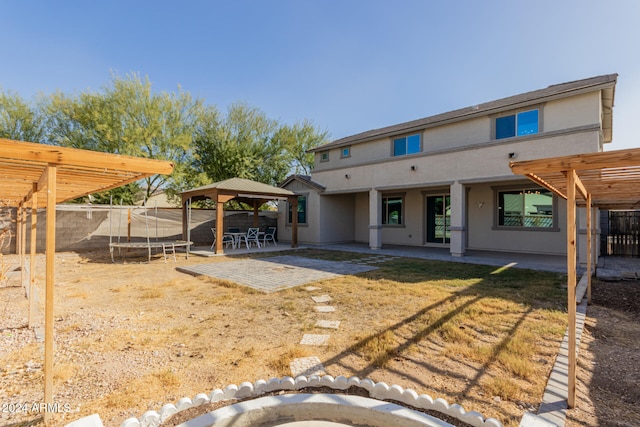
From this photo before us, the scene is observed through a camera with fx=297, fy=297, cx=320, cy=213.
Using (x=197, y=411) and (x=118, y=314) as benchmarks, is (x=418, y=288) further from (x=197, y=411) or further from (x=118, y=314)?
(x=118, y=314)

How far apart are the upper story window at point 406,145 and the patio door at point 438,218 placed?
2432 millimetres

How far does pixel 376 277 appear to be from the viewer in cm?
737

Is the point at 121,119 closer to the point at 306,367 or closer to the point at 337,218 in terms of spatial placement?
the point at 337,218

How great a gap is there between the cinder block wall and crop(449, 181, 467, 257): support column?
10.6 metres

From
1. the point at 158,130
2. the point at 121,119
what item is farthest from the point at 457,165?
the point at 121,119

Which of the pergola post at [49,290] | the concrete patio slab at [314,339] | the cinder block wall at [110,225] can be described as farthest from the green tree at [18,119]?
the concrete patio slab at [314,339]

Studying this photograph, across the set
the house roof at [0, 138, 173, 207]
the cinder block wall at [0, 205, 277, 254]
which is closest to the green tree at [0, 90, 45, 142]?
the cinder block wall at [0, 205, 277, 254]

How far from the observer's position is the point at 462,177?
1054 cm

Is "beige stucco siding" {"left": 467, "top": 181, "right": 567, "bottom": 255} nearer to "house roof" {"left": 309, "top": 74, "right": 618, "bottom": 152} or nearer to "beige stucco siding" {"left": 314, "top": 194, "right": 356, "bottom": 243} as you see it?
"house roof" {"left": 309, "top": 74, "right": 618, "bottom": 152}

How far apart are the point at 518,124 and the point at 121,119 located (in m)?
21.5

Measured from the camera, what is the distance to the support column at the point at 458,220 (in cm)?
1044

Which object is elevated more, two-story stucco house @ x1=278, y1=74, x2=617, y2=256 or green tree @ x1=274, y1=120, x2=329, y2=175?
green tree @ x1=274, y1=120, x2=329, y2=175

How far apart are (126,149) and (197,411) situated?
21087mm

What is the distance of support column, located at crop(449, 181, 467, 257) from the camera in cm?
1044
